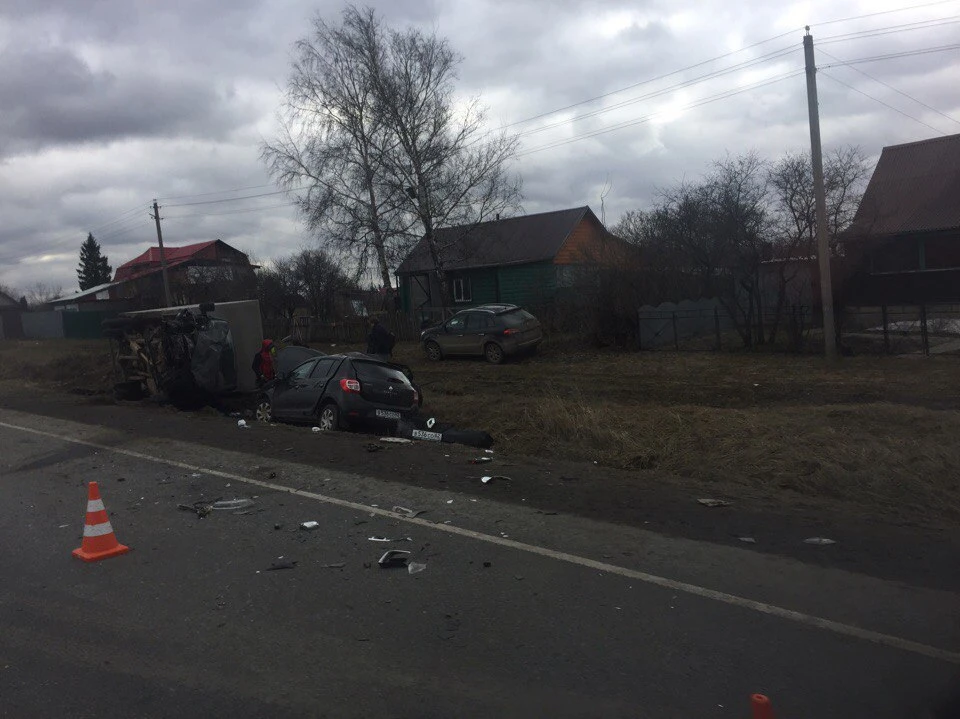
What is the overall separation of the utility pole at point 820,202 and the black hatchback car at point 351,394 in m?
9.25

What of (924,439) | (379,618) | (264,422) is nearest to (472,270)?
(264,422)

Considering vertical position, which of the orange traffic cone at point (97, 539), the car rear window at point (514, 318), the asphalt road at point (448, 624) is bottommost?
the asphalt road at point (448, 624)

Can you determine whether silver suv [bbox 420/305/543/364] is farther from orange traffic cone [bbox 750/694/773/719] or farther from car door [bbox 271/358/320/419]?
orange traffic cone [bbox 750/694/773/719]

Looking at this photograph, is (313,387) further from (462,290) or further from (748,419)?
(462,290)

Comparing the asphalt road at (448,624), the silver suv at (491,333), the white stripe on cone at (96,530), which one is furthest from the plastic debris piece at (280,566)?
the silver suv at (491,333)

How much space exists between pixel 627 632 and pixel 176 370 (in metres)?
14.9

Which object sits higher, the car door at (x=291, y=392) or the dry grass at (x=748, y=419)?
the car door at (x=291, y=392)

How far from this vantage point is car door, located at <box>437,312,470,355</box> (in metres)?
22.6

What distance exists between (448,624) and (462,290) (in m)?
34.3

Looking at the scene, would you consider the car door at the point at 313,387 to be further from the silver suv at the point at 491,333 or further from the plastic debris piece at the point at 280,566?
the silver suv at the point at 491,333

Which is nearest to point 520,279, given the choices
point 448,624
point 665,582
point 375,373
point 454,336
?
point 454,336

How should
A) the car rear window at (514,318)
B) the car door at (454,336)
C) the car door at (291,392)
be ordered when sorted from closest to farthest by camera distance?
the car door at (291,392) → the car rear window at (514,318) → the car door at (454,336)

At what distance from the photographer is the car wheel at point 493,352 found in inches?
858

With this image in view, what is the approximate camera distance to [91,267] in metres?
88.8
